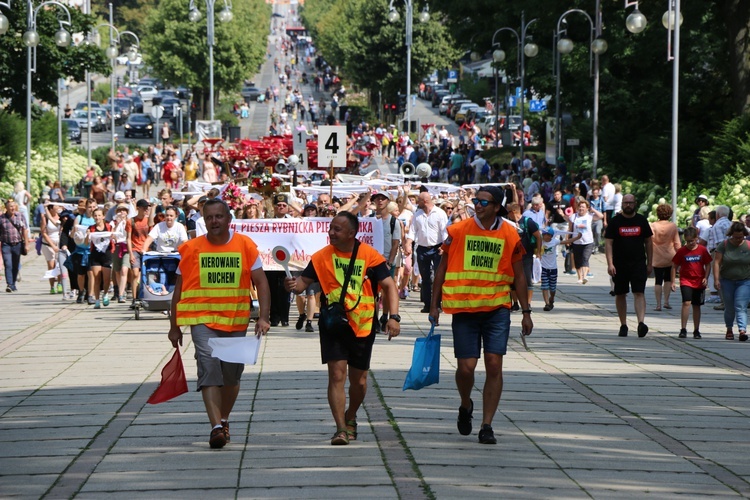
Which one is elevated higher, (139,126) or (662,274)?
(139,126)

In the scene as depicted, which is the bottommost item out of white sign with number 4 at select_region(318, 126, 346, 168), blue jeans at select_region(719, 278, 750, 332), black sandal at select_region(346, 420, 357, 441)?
black sandal at select_region(346, 420, 357, 441)

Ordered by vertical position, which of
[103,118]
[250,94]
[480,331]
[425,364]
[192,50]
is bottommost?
[425,364]

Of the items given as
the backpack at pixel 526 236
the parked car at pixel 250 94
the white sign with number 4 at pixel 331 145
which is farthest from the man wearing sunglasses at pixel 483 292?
the parked car at pixel 250 94

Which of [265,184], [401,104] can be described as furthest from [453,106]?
[265,184]

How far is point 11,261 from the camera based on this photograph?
78.4 ft

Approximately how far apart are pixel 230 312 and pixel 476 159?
131 feet

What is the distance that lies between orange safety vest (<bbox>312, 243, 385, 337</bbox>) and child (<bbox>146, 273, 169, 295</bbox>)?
921 centimetres

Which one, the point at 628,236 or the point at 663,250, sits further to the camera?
the point at 663,250

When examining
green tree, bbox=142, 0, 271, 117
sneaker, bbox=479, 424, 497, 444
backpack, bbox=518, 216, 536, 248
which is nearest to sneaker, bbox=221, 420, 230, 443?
sneaker, bbox=479, 424, 497, 444

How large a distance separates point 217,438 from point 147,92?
9704 centimetres

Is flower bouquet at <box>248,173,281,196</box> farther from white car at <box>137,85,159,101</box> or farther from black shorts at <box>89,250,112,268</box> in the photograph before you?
white car at <box>137,85,159,101</box>

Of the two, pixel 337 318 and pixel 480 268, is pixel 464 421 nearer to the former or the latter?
pixel 480 268

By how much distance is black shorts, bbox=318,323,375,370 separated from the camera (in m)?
9.34

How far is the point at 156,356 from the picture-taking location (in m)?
14.9
